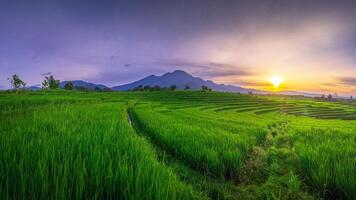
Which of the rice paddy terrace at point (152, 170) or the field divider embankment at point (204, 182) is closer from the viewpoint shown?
the rice paddy terrace at point (152, 170)

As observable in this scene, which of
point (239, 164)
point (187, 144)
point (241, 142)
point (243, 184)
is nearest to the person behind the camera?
point (243, 184)

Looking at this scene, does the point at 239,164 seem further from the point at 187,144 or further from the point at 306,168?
the point at 187,144

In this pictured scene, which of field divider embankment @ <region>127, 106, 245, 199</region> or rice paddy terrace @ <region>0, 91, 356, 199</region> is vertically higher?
rice paddy terrace @ <region>0, 91, 356, 199</region>

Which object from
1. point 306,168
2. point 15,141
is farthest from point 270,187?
point 15,141

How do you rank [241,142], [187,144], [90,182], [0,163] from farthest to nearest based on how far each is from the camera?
1. [241,142]
2. [187,144]
3. [0,163]
4. [90,182]

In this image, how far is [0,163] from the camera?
2.69 metres

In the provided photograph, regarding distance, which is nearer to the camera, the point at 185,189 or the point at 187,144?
the point at 185,189

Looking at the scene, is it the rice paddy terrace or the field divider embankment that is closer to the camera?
the rice paddy terrace

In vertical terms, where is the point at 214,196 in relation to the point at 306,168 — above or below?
below

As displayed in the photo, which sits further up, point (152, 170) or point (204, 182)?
point (152, 170)

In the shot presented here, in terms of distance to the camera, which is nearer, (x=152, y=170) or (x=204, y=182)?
(x=152, y=170)

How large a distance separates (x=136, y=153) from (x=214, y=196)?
5.82 ft

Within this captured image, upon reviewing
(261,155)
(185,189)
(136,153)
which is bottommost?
(261,155)

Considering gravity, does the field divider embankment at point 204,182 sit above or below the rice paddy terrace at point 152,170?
below
